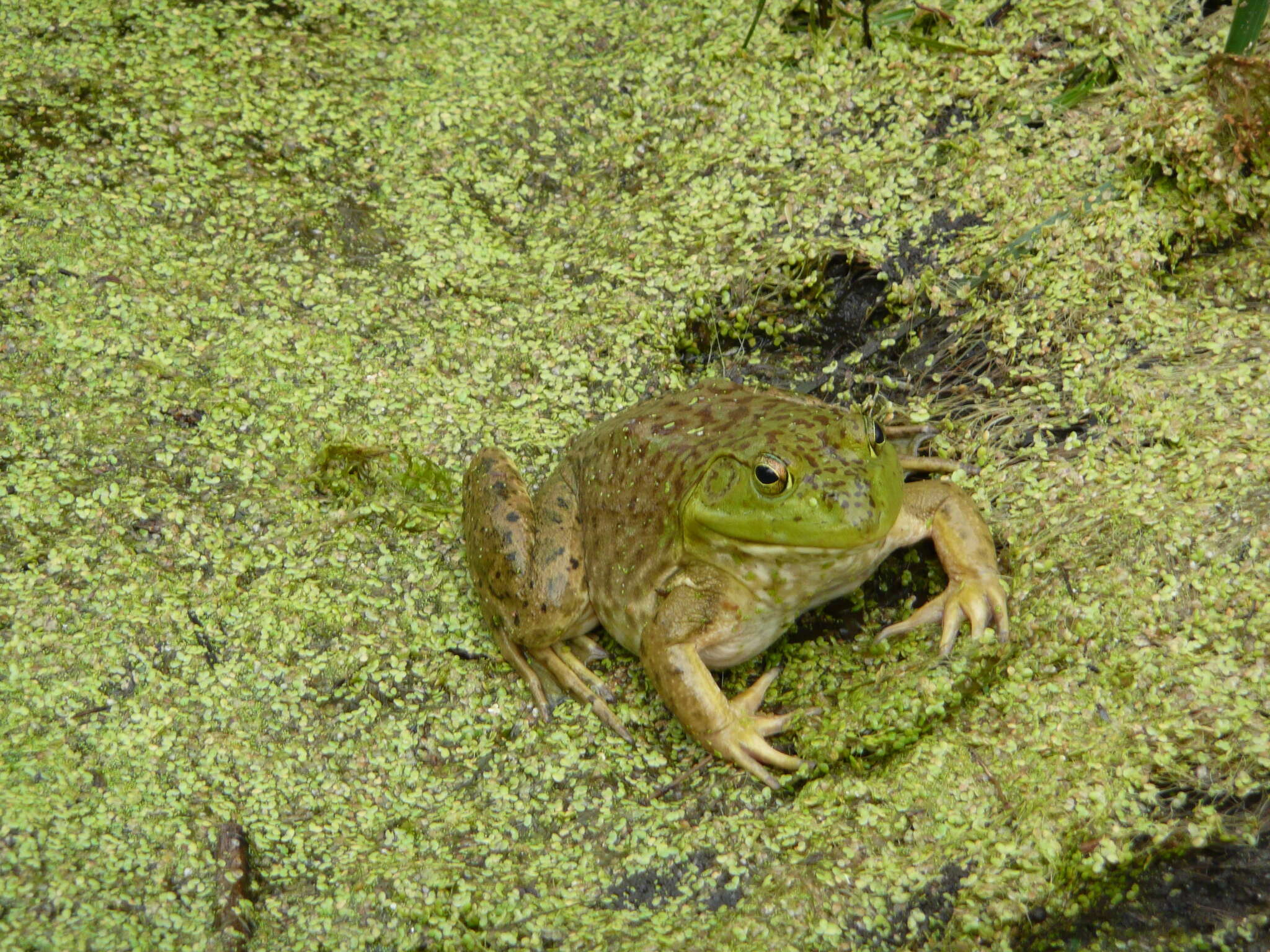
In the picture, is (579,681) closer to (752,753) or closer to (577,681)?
(577,681)

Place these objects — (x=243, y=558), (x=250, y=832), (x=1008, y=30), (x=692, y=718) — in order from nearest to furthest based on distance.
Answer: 1. (x=250, y=832)
2. (x=692, y=718)
3. (x=243, y=558)
4. (x=1008, y=30)

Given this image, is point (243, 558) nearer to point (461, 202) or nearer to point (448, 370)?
point (448, 370)

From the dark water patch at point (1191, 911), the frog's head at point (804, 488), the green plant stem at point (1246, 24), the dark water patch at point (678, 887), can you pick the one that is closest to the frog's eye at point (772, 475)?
the frog's head at point (804, 488)

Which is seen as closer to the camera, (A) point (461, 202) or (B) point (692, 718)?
(B) point (692, 718)

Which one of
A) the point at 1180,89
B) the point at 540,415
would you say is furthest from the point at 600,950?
the point at 1180,89

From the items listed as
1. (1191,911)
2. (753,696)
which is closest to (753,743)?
(753,696)

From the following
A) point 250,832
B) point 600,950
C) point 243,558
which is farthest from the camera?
point 243,558

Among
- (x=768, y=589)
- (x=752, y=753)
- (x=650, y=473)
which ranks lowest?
(x=752, y=753)

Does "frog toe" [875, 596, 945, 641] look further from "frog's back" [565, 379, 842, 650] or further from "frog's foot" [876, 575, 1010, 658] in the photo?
"frog's back" [565, 379, 842, 650]
